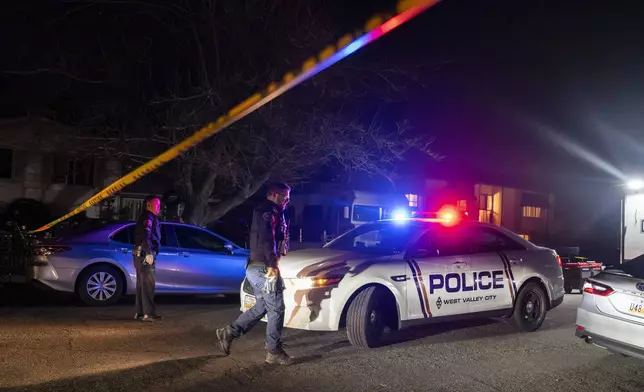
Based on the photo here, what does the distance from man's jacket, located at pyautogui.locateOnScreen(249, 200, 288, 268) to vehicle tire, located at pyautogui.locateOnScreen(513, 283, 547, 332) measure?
3656mm

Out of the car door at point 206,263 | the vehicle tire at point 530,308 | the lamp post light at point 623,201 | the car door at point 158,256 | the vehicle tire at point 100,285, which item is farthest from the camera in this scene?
the lamp post light at point 623,201

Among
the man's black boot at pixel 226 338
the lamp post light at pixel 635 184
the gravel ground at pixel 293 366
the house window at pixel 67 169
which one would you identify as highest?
the house window at pixel 67 169

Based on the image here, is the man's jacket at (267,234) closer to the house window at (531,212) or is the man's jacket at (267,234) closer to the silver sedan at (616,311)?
the silver sedan at (616,311)

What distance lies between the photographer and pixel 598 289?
5.97 meters

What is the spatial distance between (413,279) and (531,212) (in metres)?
28.7

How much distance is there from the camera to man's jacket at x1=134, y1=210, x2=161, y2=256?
7.64 meters

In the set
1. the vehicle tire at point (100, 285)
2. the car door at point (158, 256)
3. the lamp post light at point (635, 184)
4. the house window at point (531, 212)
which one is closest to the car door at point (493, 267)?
the car door at point (158, 256)

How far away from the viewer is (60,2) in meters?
12.2

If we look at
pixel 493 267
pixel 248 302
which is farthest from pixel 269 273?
pixel 493 267

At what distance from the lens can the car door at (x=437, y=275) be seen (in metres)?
6.58

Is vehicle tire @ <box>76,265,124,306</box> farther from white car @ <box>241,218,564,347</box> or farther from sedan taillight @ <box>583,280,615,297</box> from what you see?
sedan taillight @ <box>583,280,615,297</box>

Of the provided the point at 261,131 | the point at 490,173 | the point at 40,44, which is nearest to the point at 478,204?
the point at 490,173

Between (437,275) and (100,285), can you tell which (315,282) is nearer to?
(437,275)

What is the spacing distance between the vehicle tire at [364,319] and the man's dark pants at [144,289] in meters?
2.99
